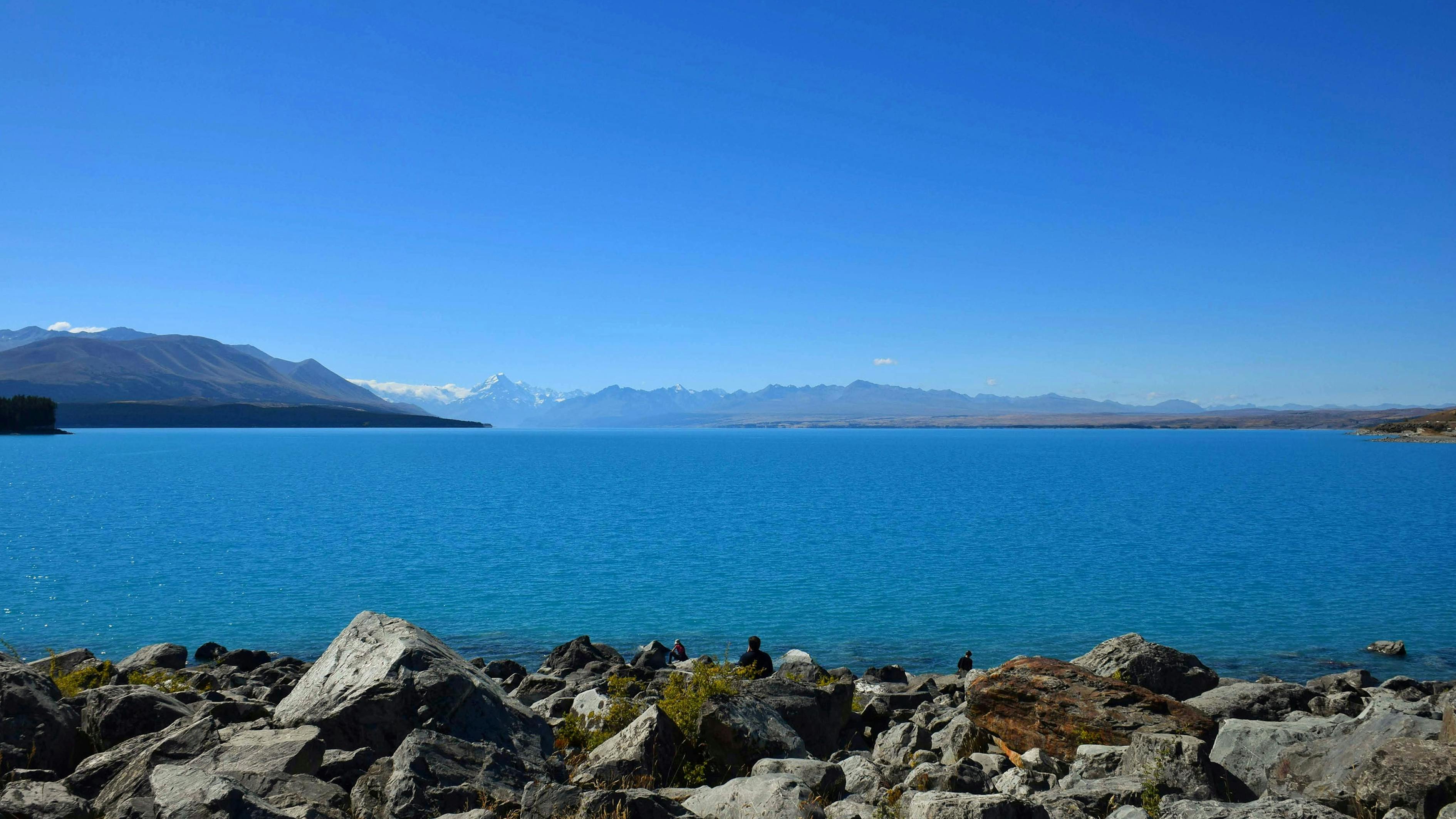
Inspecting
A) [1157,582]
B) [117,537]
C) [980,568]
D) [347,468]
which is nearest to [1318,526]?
[1157,582]

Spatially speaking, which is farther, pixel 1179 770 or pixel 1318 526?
pixel 1318 526

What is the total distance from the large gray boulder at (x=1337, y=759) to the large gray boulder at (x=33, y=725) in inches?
635

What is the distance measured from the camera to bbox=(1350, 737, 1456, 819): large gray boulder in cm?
959

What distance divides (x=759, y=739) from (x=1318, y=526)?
70.2m

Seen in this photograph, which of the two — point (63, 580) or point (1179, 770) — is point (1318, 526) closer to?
point (1179, 770)

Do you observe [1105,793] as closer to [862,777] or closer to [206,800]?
[862,777]

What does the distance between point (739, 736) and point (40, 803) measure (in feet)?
28.3

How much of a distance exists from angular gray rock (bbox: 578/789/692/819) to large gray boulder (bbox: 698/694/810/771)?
3.30 meters

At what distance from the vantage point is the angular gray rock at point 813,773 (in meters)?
10.8

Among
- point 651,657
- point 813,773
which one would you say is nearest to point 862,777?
point 813,773

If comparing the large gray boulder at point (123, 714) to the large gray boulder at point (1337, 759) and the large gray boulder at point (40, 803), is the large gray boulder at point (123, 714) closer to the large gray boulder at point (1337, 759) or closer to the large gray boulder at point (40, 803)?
the large gray boulder at point (40, 803)

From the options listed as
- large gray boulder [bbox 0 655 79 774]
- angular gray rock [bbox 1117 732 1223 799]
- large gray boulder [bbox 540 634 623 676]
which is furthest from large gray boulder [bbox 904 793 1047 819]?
large gray boulder [bbox 540 634 623 676]

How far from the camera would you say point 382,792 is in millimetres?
9695

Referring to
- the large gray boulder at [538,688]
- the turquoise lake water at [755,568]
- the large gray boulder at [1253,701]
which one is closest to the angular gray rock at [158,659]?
the turquoise lake water at [755,568]
